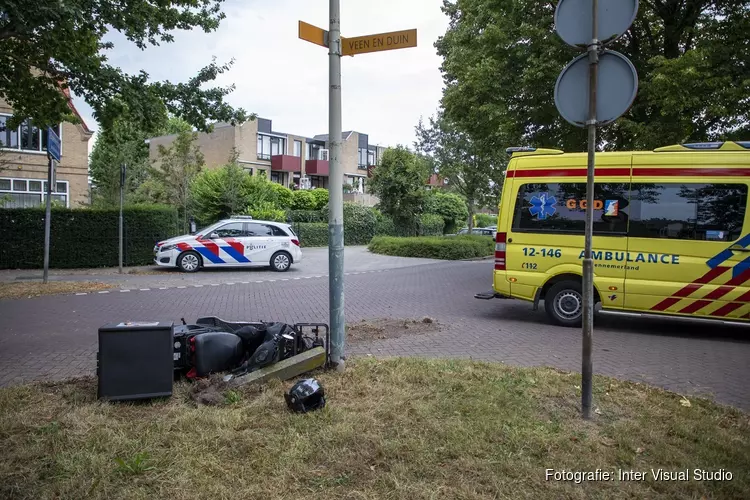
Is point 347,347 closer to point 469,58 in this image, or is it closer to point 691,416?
point 691,416

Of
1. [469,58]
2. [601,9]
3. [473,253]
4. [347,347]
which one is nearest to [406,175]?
[473,253]

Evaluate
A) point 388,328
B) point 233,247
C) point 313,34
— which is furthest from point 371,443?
point 233,247

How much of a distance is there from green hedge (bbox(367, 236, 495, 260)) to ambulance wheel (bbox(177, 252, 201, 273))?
1132 cm

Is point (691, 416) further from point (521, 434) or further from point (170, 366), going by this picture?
point (170, 366)

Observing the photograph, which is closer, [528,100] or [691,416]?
[691,416]

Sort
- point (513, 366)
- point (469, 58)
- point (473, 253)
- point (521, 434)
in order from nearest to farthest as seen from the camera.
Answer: point (521, 434) < point (513, 366) < point (469, 58) < point (473, 253)

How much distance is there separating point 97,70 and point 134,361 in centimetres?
846

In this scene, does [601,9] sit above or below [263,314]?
above

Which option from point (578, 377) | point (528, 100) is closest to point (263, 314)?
point (578, 377)

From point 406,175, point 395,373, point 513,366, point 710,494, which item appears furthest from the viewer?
point 406,175

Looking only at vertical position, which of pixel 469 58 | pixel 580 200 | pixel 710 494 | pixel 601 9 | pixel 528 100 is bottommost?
pixel 710 494

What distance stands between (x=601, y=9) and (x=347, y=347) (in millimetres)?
4352

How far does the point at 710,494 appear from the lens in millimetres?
3047

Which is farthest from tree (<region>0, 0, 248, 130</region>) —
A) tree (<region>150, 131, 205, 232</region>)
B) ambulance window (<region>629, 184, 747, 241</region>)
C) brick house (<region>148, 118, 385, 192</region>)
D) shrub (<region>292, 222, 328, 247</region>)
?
brick house (<region>148, 118, 385, 192</region>)
